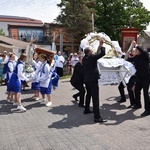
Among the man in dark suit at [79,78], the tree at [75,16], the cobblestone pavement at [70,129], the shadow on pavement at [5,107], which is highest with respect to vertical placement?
the tree at [75,16]

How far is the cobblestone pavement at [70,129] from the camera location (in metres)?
4.85

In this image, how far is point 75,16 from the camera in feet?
98.1

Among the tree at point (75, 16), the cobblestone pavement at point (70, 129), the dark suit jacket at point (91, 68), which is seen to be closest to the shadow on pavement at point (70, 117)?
the cobblestone pavement at point (70, 129)

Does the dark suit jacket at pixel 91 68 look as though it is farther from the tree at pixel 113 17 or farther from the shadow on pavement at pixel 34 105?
the tree at pixel 113 17

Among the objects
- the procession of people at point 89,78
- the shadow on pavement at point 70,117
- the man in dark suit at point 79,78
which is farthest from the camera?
the man in dark suit at point 79,78

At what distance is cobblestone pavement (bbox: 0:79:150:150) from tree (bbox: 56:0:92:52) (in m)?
22.6

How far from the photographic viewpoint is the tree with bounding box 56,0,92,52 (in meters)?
29.8

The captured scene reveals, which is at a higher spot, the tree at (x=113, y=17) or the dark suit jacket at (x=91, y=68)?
the tree at (x=113, y=17)

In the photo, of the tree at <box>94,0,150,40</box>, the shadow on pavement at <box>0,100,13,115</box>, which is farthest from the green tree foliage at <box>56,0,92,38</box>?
the shadow on pavement at <box>0,100,13,115</box>

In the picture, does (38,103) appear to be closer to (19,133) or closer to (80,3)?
(19,133)

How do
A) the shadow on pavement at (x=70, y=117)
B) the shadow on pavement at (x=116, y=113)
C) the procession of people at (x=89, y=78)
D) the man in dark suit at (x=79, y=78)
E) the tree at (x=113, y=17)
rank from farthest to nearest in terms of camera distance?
the tree at (x=113, y=17) → the man in dark suit at (x=79, y=78) → the shadow on pavement at (x=116, y=113) → the procession of people at (x=89, y=78) → the shadow on pavement at (x=70, y=117)

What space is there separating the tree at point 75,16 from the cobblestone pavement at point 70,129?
22588 millimetres

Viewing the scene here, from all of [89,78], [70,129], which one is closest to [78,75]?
[89,78]

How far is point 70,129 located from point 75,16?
25353mm
